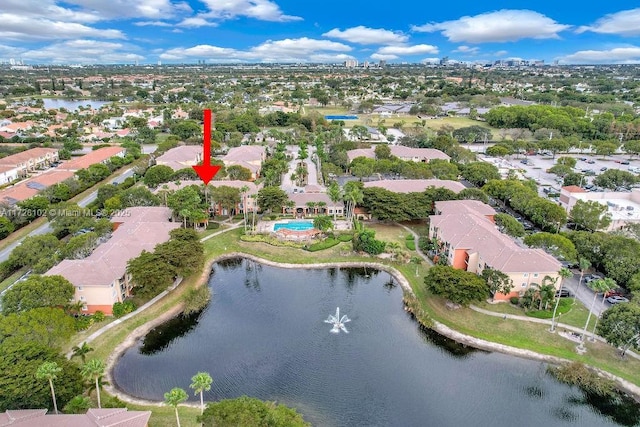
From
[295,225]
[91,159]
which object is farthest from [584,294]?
[91,159]

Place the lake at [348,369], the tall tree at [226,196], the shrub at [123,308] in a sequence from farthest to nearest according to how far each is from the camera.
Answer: the tall tree at [226,196] → the shrub at [123,308] → the lake at [348,369]

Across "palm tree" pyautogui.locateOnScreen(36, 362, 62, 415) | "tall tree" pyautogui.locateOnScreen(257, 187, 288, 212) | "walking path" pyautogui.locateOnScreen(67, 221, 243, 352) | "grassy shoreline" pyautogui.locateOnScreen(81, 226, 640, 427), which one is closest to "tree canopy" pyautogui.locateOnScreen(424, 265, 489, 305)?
"grassy shoreline" pyautogui.locateOnScreen(81, 226, 640, 427)

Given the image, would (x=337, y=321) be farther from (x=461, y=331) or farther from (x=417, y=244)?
(x=417, y=244)

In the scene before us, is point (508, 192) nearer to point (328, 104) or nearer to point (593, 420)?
point (593, 420)

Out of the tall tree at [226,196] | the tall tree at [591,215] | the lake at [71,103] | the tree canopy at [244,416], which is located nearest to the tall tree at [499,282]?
the tall tree at [591,215]

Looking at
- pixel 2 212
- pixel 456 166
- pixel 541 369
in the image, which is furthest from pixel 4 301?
pixel 456 166

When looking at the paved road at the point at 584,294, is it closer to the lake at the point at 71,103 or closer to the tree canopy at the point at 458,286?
the tree canopy at the point at 458,286
